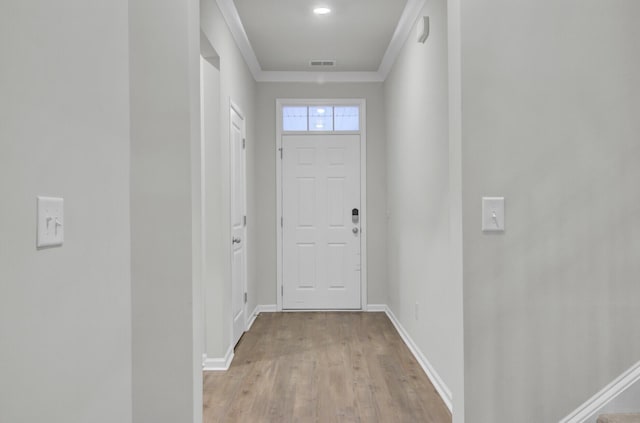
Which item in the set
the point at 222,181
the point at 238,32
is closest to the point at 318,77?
the point at 238,32

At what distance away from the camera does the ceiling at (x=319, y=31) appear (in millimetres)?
3828

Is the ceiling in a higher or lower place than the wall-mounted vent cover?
higher

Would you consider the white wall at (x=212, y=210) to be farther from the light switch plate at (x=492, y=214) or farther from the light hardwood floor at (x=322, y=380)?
the light switch plate at (x=492, y=214)

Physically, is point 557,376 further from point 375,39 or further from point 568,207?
point 375,39

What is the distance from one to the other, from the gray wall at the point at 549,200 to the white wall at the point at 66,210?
1175 millimetres

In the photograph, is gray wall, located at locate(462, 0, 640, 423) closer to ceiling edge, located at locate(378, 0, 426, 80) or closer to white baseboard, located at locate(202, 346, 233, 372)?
ceiling edge, located at locate(378, 0, 426, 80)

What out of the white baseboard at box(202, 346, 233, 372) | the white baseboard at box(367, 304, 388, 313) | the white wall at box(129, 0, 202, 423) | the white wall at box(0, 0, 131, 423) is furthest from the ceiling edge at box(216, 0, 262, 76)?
the white baseboard at box(367, 304, 388, 313)

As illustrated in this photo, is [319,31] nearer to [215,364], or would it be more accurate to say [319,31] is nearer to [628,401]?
[215,364]

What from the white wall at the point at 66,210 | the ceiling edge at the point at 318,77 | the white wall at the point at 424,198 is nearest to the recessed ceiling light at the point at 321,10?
the white wall at the point at 424,198

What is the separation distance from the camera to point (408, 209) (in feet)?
14.1

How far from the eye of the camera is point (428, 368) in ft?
11.4

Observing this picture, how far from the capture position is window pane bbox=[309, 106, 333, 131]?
225 inches

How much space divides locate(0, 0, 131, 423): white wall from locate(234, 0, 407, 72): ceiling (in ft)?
8.42

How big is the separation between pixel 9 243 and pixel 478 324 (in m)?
1.45
